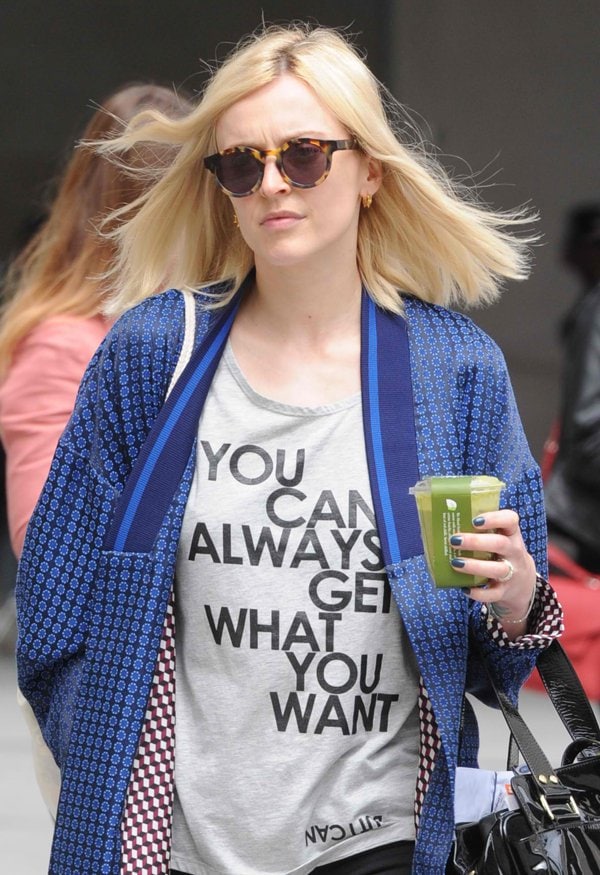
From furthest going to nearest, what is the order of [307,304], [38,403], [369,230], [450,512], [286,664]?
[38,403]
[369,230]
[307,304]
[286,664]
[450,512]

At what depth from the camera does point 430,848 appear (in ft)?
7.38

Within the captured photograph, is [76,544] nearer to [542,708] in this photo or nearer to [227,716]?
[227,716]

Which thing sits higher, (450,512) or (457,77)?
(457,77)

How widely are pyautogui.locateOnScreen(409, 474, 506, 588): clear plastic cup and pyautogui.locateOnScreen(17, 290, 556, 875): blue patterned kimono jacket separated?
121 mm

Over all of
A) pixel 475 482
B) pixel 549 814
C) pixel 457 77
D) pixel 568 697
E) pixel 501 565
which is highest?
pixel 457 77

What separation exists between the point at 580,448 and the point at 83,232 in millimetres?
2550

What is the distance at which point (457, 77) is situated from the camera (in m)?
5.91

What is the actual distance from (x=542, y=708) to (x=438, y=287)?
3531mm

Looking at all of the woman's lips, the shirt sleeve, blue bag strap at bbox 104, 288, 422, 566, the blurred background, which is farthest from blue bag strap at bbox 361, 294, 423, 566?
the blurred background

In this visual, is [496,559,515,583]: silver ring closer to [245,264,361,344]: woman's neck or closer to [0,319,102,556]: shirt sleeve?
[245,264,361,344]: woman's neck

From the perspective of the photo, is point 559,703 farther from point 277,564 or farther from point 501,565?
point 277,564

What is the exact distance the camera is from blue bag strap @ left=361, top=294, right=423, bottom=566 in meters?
2.25

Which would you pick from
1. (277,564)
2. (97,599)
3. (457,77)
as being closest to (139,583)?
(97,599)

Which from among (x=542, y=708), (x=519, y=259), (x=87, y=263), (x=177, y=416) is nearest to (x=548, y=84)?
(x=542, y=708)
